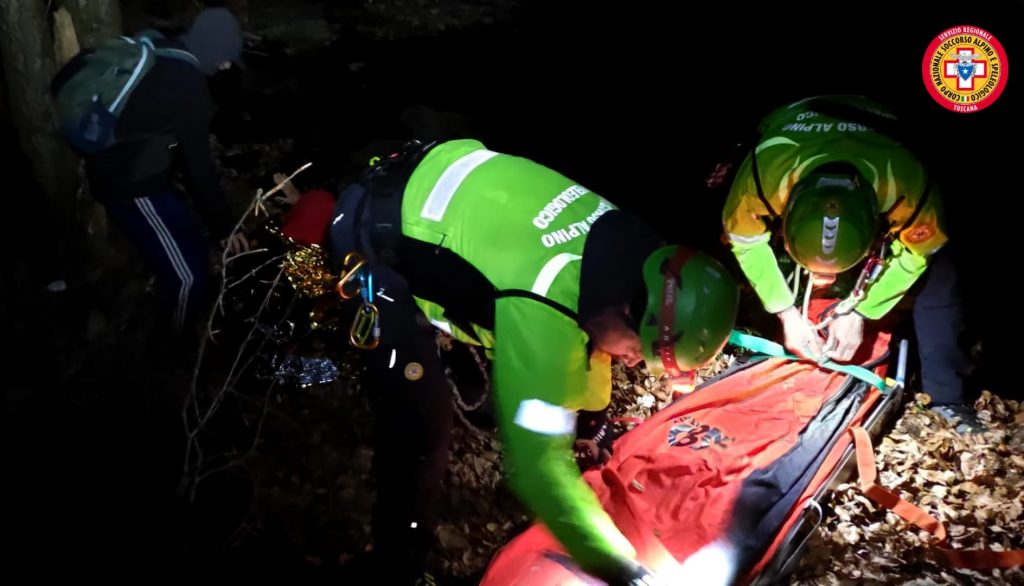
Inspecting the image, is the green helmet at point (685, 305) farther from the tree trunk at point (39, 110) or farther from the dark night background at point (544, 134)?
the tree trunk at point (39, 110)

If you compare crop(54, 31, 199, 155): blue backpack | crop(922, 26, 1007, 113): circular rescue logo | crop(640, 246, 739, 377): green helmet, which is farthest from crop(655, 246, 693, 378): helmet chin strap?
crop(922, 26, 1007, 113): circular rescue logo

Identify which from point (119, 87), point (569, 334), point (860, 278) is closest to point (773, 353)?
point (860, 278)

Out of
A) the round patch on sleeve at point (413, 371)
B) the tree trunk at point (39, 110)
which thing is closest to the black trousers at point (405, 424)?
the round patch on sleeve at point (413, 371)

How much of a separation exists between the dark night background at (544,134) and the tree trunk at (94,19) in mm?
1166

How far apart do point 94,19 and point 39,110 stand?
2.53ft

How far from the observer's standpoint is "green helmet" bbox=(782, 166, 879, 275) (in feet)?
11.1

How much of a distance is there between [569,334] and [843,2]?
963cm

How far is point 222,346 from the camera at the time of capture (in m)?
4.56

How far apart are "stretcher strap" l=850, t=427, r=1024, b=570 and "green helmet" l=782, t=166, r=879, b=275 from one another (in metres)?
0.93

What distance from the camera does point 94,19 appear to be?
4715 millimetres

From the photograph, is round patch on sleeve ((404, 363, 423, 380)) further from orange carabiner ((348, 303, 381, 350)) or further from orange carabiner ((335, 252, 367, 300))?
orange carabiner ((335, 252, 367, 300))

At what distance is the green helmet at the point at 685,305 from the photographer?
2045mm

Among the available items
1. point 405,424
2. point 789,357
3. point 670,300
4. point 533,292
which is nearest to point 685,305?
point 670,300

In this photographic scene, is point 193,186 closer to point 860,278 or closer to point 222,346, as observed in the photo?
point 222,346
